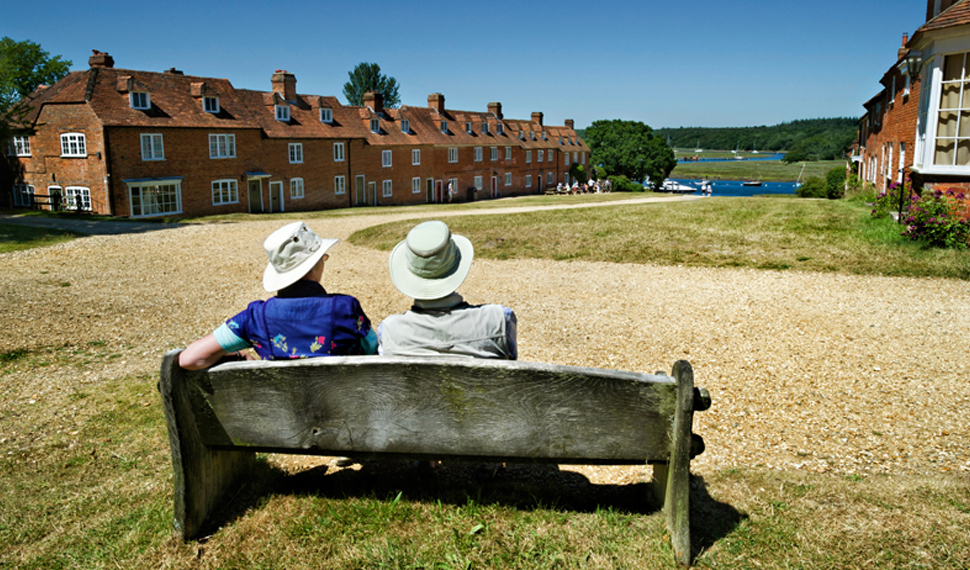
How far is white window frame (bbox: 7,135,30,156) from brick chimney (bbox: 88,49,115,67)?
501 centimetres

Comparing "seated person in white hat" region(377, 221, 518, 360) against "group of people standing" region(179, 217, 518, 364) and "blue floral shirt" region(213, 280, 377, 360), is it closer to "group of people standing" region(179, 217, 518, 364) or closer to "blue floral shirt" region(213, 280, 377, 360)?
"group of people standing" region(179, 217, 518, 364)

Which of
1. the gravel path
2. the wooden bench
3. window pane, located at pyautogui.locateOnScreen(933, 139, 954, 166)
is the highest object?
window pane, located at pyautogui.locateOnScreen(933, 139, 954, 166)

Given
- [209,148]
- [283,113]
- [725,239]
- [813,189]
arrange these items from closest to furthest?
[725,239], [209,148], [283,113], [813,189]

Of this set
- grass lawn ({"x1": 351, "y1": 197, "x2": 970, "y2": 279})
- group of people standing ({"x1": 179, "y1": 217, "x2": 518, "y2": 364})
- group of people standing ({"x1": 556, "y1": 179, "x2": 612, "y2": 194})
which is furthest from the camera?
group of people standing ({"x1": 556, "y1": 179, "x2": 612, "y2": 194})

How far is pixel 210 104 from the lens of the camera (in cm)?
3531

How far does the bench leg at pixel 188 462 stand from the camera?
3.25 meters

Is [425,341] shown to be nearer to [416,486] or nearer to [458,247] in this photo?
[458,247]

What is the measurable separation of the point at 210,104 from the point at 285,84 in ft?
21.3

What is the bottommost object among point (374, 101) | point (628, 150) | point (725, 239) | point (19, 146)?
point (725, 239)

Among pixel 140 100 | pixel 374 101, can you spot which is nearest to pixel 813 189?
pixel 374 101

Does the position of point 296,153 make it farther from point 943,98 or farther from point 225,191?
Result: point 943,98

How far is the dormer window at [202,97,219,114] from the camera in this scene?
34897 millimetres

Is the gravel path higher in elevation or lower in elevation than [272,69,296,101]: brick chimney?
lower

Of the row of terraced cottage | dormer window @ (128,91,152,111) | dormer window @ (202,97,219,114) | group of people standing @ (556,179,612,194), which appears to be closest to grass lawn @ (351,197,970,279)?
the row of terraced cottage
